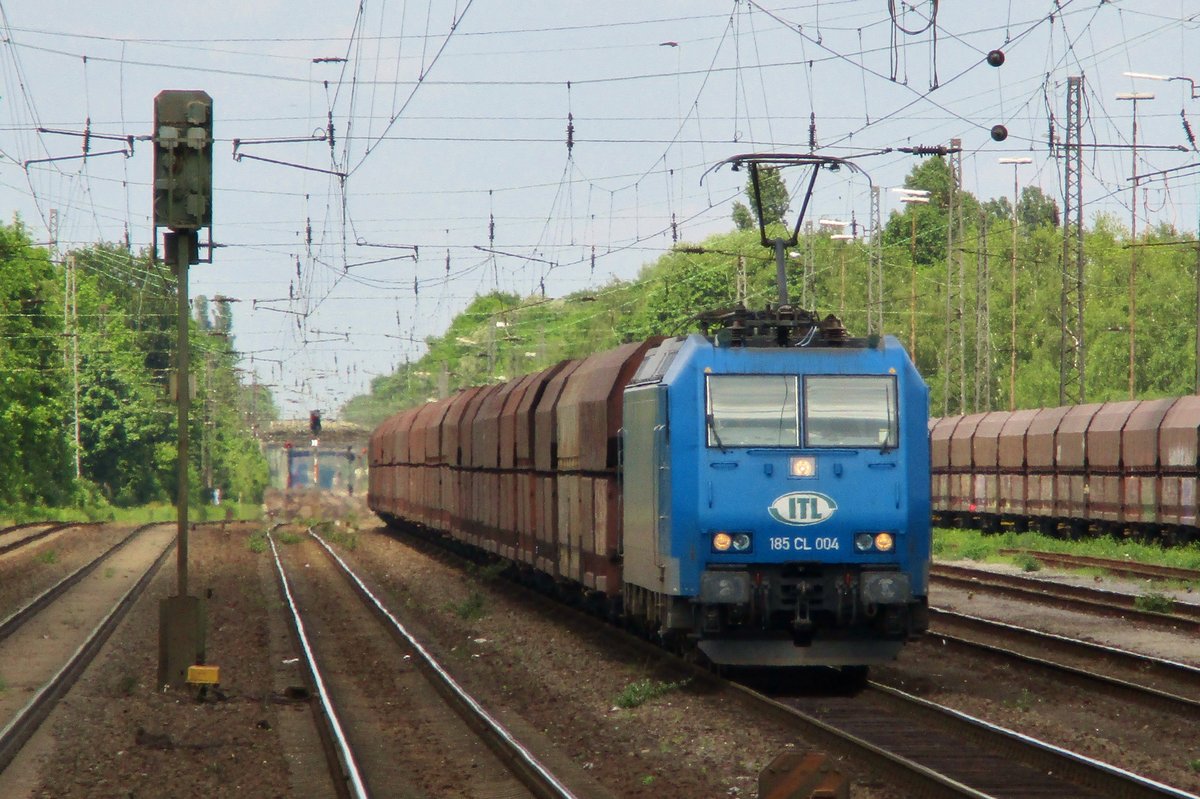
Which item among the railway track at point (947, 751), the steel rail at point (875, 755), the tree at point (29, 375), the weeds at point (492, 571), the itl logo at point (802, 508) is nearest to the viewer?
the steel rail at point (875, 755)

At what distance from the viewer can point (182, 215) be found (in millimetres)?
15992

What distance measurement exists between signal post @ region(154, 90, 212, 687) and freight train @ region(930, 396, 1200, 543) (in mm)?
21037

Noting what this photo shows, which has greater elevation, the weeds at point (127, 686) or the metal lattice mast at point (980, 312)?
the metal lattice mast at point (980, 312)

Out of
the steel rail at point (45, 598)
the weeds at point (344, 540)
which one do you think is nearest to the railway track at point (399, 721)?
the steel rail at point (45, 598)

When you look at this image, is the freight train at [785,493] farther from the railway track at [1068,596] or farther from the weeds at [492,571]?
the weeds at [492,571]

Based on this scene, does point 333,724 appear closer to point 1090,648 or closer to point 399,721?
point 399,721

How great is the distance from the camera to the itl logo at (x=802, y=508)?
14.2 m

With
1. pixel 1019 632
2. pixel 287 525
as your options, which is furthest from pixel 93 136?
pixel 287 525

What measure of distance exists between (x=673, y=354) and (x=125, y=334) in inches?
2911

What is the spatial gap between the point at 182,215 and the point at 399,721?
5486 millimetres

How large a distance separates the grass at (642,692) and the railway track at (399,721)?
46.8 inches

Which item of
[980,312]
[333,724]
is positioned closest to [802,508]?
[333,724]

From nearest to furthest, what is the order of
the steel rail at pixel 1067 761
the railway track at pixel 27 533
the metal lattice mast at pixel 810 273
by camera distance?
the steel rail at pixel 1067 761
the metal lattice mast at pixel 810 273
the railway track at pixel 27 533

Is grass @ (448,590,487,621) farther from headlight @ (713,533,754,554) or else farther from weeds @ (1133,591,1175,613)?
headlight @ (713,533,754,554)
